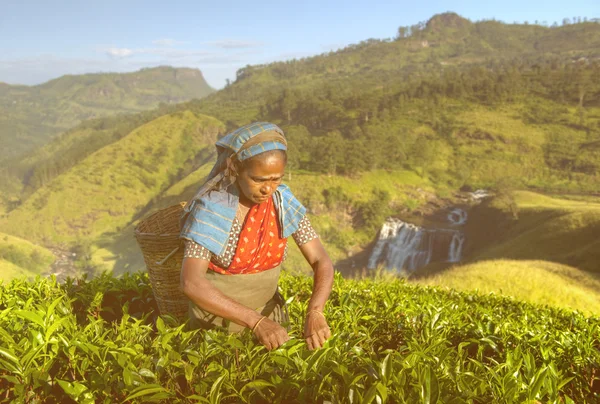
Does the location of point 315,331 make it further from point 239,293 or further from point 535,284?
point 535,284

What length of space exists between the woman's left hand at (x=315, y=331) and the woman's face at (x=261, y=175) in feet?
2.70

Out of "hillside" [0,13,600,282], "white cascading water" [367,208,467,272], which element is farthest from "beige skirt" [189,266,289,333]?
"white cascading water" [367,208,467,272]

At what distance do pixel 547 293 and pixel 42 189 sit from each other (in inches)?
5274

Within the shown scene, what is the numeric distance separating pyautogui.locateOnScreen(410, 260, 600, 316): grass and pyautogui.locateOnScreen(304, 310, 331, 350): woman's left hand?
20.3 ft

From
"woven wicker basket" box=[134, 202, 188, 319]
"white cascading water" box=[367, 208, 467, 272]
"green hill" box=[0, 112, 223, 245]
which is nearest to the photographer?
"woven wicker basket" box=[134, 202, 188, 319]

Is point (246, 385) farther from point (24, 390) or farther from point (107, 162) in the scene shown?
point (107, 162)

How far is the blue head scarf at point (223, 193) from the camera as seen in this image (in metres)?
2.74

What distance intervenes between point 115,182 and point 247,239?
130352 mm

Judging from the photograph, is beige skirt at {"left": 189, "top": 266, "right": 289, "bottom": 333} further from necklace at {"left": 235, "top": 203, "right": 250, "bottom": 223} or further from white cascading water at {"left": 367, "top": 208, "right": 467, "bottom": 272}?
white cascading water at {"left": 367, "top": 208, "right": 467, "bottom": 272}

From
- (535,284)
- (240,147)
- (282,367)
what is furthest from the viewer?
(535,284)

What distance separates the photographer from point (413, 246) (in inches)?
2272

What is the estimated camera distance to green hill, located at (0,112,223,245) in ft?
364

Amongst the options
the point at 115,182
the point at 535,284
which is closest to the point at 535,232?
the point at 535,284

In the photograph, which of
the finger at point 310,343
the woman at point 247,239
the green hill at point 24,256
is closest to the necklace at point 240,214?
the woman at point 247,239
